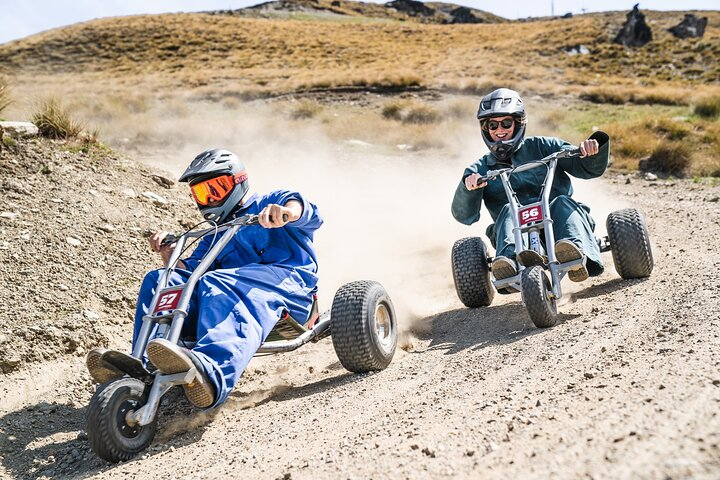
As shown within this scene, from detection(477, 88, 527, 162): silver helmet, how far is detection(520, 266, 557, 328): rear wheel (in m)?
1.63

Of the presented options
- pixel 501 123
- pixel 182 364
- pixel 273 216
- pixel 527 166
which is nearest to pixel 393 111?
pixel 501 123

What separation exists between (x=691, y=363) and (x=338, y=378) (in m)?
2.44

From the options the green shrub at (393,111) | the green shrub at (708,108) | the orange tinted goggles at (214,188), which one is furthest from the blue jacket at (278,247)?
the green shrub at (708,108)

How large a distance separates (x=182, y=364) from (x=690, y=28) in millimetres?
44225

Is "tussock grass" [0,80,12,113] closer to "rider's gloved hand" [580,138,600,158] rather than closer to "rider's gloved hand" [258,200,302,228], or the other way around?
"rider's gloved hand" [258,200,302,228]

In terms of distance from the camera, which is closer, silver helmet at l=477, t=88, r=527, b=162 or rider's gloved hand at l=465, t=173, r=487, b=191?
rider's gloved hand at l=465, t=173, r=487, b=191

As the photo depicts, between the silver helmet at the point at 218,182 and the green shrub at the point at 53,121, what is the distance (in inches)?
168

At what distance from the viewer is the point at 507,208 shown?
6.20 m

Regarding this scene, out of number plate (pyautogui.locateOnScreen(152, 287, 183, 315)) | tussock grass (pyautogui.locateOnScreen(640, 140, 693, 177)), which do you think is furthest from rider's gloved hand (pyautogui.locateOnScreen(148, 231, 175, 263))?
tussock grass (pyautogui.locateOnScreen(640, 140, 693, 177))

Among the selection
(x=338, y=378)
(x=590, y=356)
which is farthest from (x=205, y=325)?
(x=590, y=356)

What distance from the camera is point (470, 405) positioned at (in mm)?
3469

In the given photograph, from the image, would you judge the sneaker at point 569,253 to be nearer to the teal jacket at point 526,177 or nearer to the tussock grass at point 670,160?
the teal jacket at point 526,177

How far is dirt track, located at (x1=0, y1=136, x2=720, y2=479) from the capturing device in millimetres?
2553

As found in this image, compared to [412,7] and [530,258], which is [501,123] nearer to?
[530,258]
